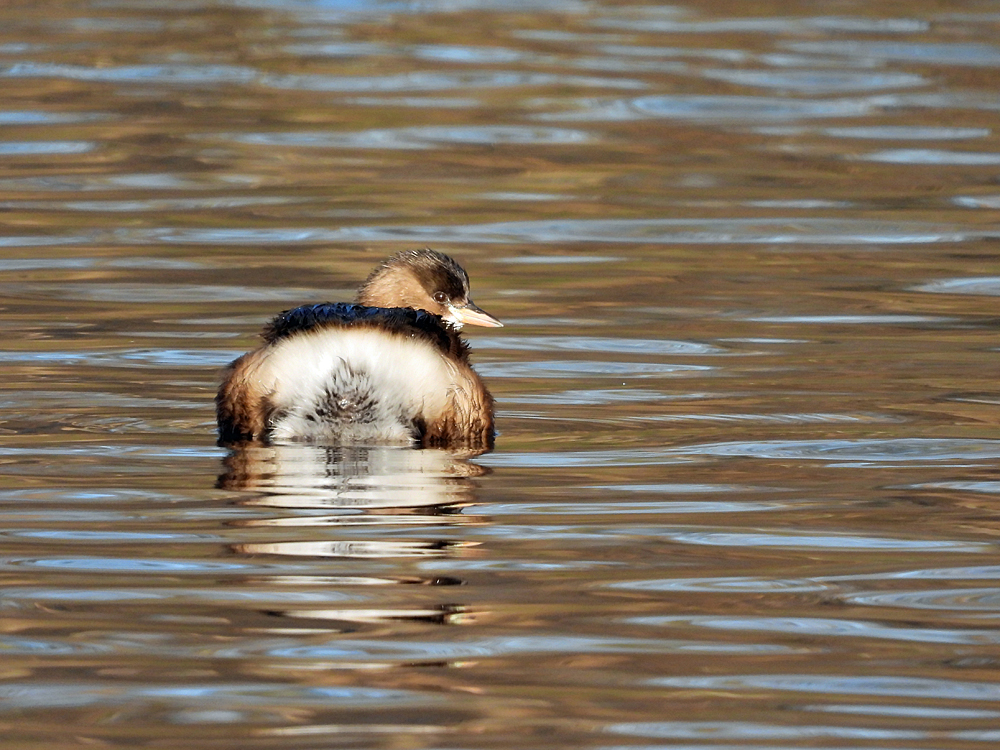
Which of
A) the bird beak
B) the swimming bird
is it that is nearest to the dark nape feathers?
the swimming bird

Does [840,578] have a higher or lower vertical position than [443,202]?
lower

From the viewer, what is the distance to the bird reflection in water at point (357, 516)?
5.01 metres

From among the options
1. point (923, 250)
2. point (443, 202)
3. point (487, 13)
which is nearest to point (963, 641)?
point (923, 250)

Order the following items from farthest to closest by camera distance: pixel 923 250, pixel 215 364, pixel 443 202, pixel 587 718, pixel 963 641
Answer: pixel 443 202 < pixel 923 250 < pixel 215 364 < pixel 963 641 < pixel 587 718

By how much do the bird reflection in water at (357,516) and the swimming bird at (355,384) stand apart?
0.27 feet

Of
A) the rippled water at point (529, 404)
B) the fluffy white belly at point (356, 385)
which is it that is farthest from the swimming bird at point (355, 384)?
the rippled water at point (529, 404)

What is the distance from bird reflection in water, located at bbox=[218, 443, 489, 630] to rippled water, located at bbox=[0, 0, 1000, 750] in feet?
0.05

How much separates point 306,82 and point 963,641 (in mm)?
12591

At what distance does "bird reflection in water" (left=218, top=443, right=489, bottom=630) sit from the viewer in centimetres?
501

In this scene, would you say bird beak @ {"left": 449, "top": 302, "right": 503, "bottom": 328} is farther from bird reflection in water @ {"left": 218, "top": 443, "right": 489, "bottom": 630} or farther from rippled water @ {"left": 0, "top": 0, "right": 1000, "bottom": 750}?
bird reflection in water @ {"left": 218, "top": 443, "right": 489, "bottom": 630}

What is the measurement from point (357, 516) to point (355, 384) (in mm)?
599

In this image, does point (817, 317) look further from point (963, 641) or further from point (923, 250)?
point (963, 641)

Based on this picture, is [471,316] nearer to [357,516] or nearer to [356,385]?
[356,385]

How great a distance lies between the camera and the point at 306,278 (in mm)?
10680
